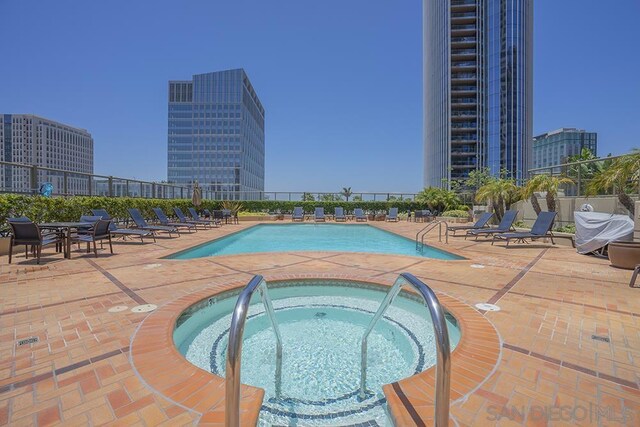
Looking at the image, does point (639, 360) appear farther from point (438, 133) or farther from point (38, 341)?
point (438, 133)

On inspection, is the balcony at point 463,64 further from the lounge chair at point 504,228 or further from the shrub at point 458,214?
the lounge chair at point 504,228

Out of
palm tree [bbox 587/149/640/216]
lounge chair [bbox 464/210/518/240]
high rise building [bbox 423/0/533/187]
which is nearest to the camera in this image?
palm tree [bbox 587/149/640/216]

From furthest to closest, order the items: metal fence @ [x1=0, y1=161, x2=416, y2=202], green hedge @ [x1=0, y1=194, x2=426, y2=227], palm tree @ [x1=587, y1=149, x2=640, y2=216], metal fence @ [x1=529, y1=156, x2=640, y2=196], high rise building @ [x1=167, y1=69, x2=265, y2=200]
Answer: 1. high rise building @ [x1=167, y1=69, x2=265, y2=200]
2. metal fence @ [x1=529, y1=156, x2=640, y2=196]
3. metal fence @ [x1=0, y1=161, x2=416, y2=202]
4. palm tree @ [x1=587, y1=149, x2=640, y2=216]
5. green hedge @ [x1=0, y1=194, x2=426, y2=227]

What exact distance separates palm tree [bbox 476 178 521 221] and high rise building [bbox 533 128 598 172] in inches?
3058

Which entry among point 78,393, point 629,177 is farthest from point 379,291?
point 629,177

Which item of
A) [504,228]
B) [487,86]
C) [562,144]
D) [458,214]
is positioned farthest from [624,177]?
[562,144]

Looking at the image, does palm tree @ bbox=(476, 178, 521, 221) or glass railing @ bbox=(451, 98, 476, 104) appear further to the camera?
glass railing @ bbox=(451, 98, 476, 104)

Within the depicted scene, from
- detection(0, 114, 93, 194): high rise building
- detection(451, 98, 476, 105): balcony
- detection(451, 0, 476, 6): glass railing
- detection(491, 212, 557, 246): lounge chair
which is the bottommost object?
detection(491, 212, 557, 246): lounge chair

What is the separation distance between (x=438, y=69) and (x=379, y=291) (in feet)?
209

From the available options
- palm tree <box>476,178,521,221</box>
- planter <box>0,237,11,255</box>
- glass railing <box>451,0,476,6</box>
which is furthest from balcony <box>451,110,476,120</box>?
planter <box>0,237,11,255</box>

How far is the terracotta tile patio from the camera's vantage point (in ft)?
5.56

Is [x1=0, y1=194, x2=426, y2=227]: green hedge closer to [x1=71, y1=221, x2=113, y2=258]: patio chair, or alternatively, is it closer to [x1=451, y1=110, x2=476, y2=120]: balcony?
[x1=71, y1=221, x2=113, y2=258]: patio chair

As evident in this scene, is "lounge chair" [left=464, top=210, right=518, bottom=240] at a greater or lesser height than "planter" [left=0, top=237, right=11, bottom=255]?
greater

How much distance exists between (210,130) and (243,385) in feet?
375
